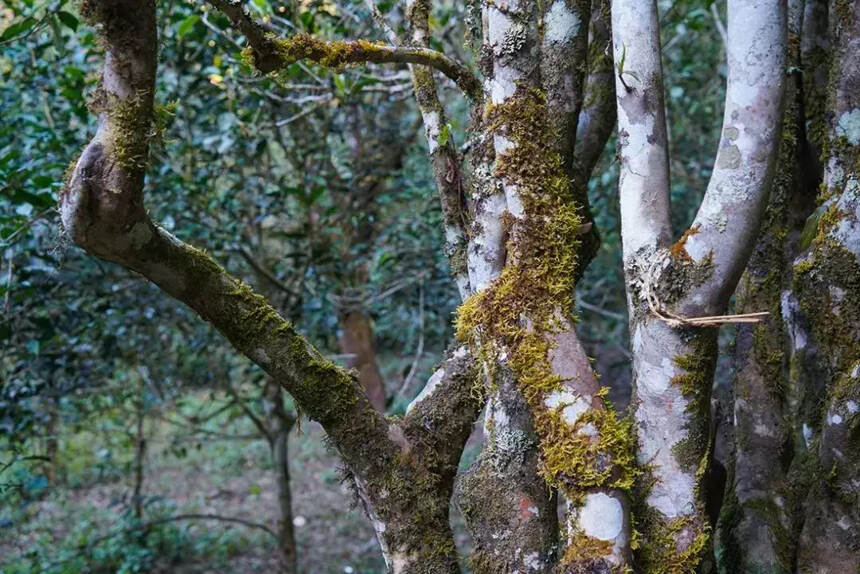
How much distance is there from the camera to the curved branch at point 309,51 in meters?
1.42

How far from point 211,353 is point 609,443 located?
11.6ft

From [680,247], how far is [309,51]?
0.84m

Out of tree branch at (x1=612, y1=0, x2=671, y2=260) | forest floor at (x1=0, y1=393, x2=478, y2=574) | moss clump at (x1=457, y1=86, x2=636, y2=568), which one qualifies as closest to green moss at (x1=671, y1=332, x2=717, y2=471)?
moss clump at (x1=457, y1=86, x2=636, y2=568)

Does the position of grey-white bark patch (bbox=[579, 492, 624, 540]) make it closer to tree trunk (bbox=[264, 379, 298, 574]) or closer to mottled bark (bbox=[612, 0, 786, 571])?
mottled bark (bbox=[612, 0, 786, 571])

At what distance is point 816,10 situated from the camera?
2.17 meters

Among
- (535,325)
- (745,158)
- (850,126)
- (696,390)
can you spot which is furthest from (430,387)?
(850,126)

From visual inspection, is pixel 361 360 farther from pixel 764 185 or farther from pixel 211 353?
pixel 764 185

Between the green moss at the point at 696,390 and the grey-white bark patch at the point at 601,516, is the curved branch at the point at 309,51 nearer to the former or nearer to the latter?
the green moss at the point at 696,390

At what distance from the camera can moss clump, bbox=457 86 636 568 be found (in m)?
1.48

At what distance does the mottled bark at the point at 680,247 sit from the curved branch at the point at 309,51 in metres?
0.45

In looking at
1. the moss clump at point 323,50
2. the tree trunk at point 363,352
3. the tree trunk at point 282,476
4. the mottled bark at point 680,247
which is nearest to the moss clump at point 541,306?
the mottled bark at point 680,247

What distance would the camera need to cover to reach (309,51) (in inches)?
60.2

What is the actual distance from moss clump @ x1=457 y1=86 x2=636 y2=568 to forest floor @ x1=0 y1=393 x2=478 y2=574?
2963mm

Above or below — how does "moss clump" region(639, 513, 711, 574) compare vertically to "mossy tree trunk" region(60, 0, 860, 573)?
below
